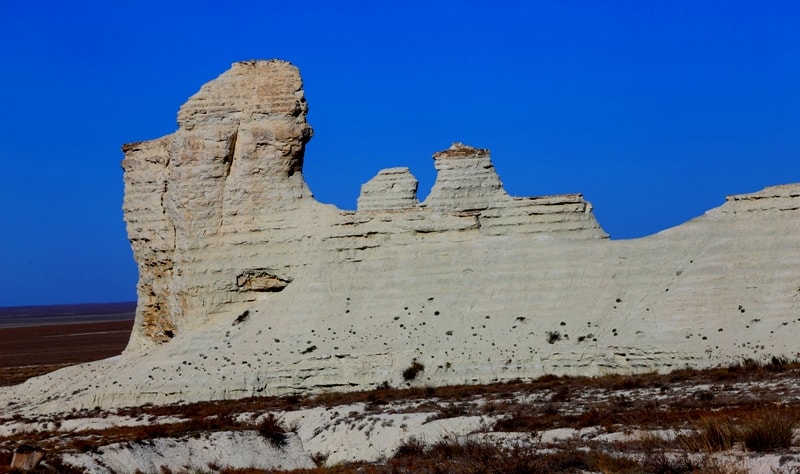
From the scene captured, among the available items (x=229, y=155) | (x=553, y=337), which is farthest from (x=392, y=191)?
(x=553, y=337)

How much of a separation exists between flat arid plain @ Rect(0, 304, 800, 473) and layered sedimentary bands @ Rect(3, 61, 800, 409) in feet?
4.93

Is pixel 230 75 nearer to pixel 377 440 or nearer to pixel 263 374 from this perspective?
pixel 263 374

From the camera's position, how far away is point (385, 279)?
38.2 meters

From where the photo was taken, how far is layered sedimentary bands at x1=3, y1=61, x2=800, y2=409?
110 ft

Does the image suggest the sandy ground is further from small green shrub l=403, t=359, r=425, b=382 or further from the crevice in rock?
small green shrub l=403, t=359, r=425, b=382

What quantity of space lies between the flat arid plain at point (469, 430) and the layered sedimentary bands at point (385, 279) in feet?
4.93

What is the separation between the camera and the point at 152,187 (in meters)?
42.8

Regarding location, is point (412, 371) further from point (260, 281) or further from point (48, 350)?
point (48, 350)

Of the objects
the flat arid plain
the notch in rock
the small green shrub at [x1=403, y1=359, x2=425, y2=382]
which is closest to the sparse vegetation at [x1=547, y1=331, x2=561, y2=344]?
the flat arid plain

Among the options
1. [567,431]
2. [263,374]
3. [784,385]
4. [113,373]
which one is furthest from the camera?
[113,373]

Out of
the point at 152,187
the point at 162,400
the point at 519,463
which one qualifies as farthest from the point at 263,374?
the point at 519,463

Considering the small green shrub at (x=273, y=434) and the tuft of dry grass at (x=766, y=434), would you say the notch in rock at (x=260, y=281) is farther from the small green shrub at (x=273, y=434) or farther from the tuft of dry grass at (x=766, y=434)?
the tuft of dry grass at (x=766, y=434)

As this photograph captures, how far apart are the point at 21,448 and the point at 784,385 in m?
15.9

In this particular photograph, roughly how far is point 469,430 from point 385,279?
1595 cm
